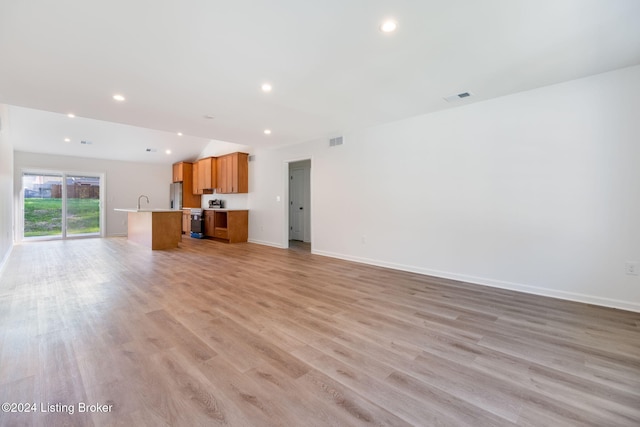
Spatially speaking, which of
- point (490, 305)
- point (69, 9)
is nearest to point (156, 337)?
point (69, 9)

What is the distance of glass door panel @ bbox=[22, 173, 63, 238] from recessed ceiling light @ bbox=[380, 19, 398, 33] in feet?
32.8

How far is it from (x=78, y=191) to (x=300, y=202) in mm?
6808

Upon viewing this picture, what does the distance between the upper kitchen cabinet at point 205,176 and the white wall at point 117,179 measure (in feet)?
5.27

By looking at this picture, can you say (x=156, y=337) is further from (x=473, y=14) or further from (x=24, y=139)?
(x=24, y=139)

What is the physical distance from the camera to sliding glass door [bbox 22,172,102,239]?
24.9 ft

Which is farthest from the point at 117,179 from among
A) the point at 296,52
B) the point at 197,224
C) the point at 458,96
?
the point at 458,96

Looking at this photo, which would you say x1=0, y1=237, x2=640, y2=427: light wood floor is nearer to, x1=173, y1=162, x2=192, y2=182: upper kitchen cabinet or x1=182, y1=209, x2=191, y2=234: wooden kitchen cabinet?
x1=182, y1=209, x2=191, y2=234: wooden kitchen cabinet

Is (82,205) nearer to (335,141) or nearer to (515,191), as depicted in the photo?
(335,141)

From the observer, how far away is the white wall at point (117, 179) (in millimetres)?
7449

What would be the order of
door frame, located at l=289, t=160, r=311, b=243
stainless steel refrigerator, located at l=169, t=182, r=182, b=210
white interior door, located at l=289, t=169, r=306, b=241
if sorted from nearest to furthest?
door frame, located at l=289, t=160, r=311, b=243 < white interior door, located at l=289, t=169, r=306, b=241 < stainless steel refrigerator, located at l=169, t=182, r=182, b=210

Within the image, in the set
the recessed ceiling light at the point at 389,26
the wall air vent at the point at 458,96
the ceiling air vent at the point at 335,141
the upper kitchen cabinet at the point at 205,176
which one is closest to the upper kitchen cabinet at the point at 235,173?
the upper kitchen cabinet at the point at 205,176

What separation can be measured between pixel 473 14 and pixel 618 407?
259cm

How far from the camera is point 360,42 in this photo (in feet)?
7.56

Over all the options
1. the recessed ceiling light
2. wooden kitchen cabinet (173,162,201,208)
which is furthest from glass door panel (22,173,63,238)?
the recessed ceiling light
